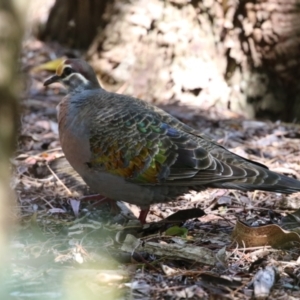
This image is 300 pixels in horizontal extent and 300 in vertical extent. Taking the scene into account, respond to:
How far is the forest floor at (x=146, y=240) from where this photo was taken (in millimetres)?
3016

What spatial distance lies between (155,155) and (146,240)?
629mm

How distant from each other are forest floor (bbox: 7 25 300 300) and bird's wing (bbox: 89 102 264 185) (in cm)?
27

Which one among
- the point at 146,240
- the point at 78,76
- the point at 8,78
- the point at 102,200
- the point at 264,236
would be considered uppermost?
the point at 8,78

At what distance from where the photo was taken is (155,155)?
4250 millimetres

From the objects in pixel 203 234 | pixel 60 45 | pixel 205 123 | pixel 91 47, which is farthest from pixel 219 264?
pixel 60 45

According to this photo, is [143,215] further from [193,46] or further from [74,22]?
[74,22]

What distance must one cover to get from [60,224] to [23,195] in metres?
0.73

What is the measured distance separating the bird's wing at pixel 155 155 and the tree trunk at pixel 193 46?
3128 mm

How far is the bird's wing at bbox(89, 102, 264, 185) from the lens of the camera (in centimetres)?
421

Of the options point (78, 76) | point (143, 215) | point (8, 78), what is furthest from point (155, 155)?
point (8, 78)

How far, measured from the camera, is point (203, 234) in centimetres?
408

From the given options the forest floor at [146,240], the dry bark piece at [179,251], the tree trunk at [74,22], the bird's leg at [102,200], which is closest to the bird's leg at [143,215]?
the forest floor at [146,240]

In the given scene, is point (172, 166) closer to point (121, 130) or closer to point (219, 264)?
point (121, 130)

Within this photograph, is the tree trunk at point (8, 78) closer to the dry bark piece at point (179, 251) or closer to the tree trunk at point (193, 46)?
the dry bark piece at point (179, 251)
